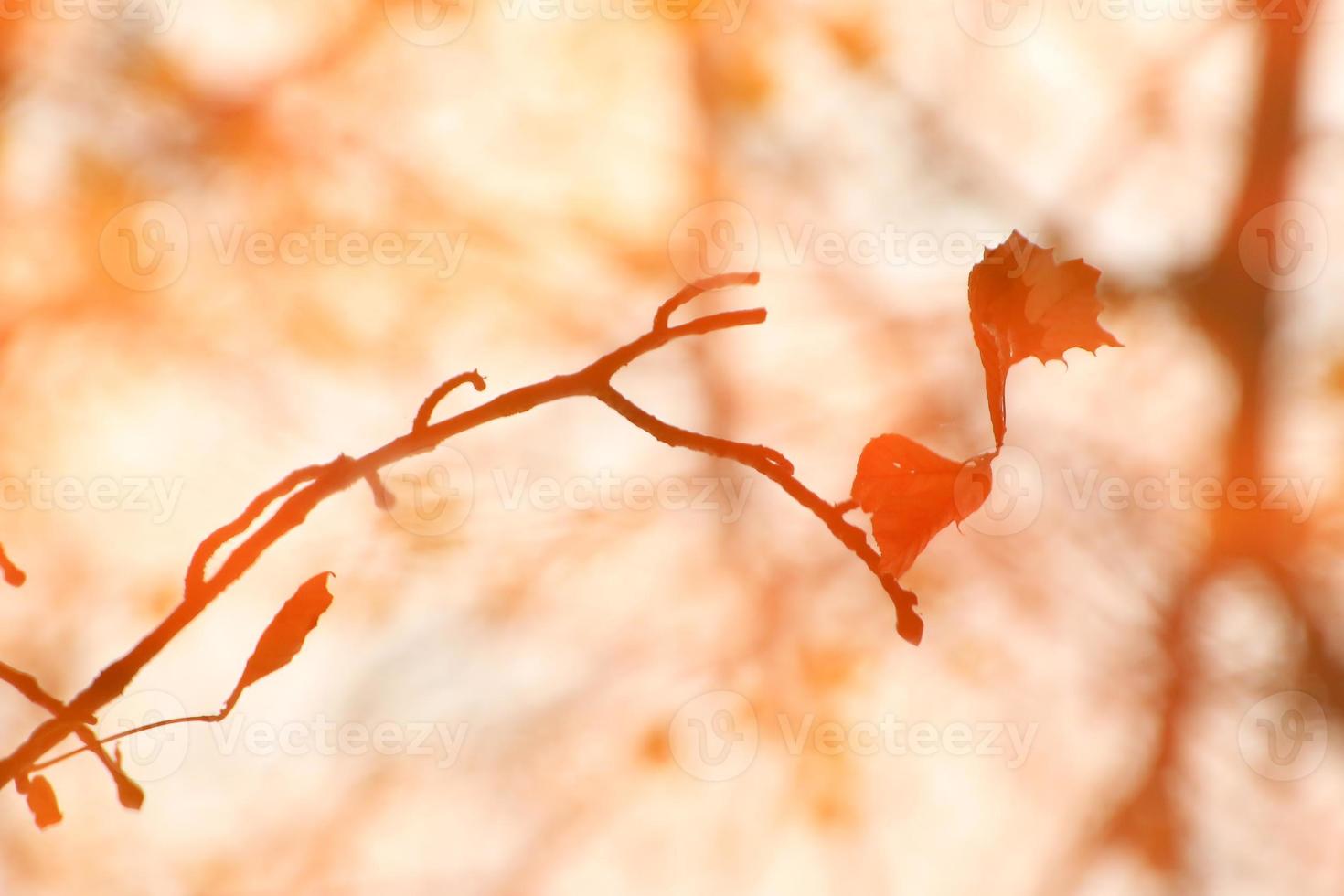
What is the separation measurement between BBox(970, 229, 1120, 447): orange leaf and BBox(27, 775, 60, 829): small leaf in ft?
0.96

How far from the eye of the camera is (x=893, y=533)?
26 centimetres

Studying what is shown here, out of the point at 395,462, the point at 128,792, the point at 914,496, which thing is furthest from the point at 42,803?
the point at 914,496

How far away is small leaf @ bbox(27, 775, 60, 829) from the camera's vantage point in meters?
0.25

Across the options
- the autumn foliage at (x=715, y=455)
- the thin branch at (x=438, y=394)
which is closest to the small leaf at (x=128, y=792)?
the autumn foliage at (x=715, y=455)

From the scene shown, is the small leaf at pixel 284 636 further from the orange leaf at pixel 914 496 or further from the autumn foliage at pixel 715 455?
the orange leaf at pixel 914 496

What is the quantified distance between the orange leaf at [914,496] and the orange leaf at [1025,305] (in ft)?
0.06

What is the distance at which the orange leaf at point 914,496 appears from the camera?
26 centimetres

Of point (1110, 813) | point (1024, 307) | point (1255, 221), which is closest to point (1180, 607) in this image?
point (1110, 813)

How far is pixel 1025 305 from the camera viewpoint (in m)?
0.26

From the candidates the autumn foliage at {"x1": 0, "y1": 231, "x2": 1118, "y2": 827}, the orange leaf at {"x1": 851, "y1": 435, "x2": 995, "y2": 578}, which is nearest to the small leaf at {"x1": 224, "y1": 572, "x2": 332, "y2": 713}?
the autumn foliage at {"x1": 0, "y1": 231, "x2": 1118, "y2": 827}

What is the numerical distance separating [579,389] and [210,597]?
0.35 feet

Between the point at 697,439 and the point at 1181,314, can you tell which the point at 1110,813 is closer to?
the point at 1181,314

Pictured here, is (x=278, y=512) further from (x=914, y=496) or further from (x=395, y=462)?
(x=914, y=496)

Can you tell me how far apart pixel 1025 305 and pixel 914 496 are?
63 mm
